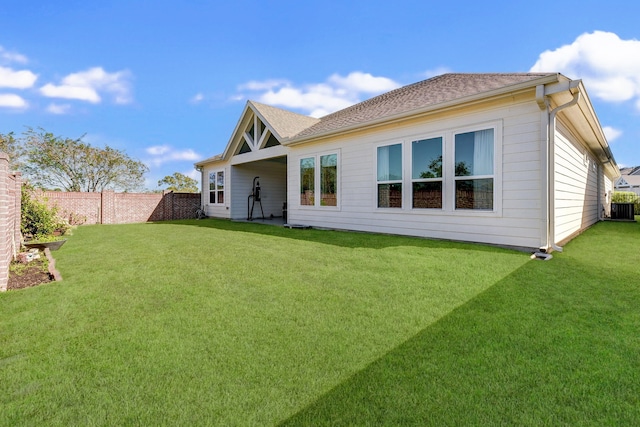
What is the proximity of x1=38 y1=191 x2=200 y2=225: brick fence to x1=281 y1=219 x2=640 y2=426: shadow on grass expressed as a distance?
1427 centimetres

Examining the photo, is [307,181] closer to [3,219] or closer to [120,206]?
[3,219]

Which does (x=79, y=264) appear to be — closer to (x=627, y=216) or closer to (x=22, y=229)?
(x=22, y=229)

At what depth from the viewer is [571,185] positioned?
23.3 feet

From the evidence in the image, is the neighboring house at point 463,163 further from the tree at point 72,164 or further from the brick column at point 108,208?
the tree at point 72,164

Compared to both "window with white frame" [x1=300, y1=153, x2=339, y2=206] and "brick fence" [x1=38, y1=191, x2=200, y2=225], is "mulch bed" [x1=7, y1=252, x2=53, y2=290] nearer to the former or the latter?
"window with white frame" [x1=300, y1=153, x2=339, y2=206]

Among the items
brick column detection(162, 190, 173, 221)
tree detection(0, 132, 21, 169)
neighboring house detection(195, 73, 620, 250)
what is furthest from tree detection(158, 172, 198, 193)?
neighboring house detection(195, 73, 620, 250)

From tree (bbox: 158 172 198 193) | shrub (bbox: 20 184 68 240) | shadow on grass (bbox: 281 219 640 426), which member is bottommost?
shadow on grass (bbox: 281 219 640 426)

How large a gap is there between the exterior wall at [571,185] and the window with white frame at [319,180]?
5.11m

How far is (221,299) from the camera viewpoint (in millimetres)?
3156

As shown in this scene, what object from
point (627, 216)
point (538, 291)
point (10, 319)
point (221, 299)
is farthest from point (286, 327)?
point (627, 216)

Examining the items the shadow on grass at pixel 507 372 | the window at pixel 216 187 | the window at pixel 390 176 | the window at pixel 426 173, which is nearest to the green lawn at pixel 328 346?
the shadow on grass at pixel 507 372

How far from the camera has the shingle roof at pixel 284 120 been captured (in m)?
10.5

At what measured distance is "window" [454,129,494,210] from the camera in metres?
5.76

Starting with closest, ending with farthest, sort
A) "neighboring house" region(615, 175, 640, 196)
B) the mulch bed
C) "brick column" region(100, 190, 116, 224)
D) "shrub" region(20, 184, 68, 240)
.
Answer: the mulch bed → "shrub" region(20, 184, 68, 240) → "brick column" region(100, 190, 116, 224) → "neighboring house" region(615, 175, 640, 196)
